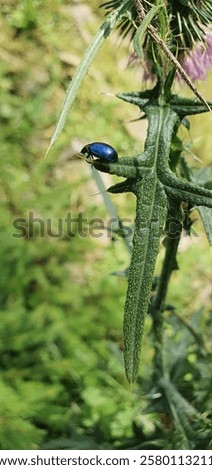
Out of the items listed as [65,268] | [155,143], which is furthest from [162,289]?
[65,268]

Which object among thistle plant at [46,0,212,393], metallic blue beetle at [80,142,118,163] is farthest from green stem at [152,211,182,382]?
metallic blue beetle at [80,142,118,163]

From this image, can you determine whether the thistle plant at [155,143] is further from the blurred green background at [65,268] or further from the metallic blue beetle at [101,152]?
the blurred green background at [65,268]

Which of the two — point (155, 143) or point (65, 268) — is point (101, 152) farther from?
point (65, 268)

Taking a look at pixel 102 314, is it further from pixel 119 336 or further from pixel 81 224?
pixel 81 224

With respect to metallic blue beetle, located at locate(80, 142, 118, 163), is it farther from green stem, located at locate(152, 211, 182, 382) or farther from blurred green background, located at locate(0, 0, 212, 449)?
blurred green background, located at locate(0, 0, 212, 449)

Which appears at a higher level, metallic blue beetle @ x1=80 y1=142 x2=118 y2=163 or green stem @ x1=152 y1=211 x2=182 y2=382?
metallic blue beetle @ x1=80 y1=142 x2=118 y2=163

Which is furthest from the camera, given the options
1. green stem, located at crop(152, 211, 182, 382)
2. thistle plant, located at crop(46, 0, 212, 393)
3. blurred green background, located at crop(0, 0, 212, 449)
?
blurred green background, located at crop(0, 0, 212, 449)
